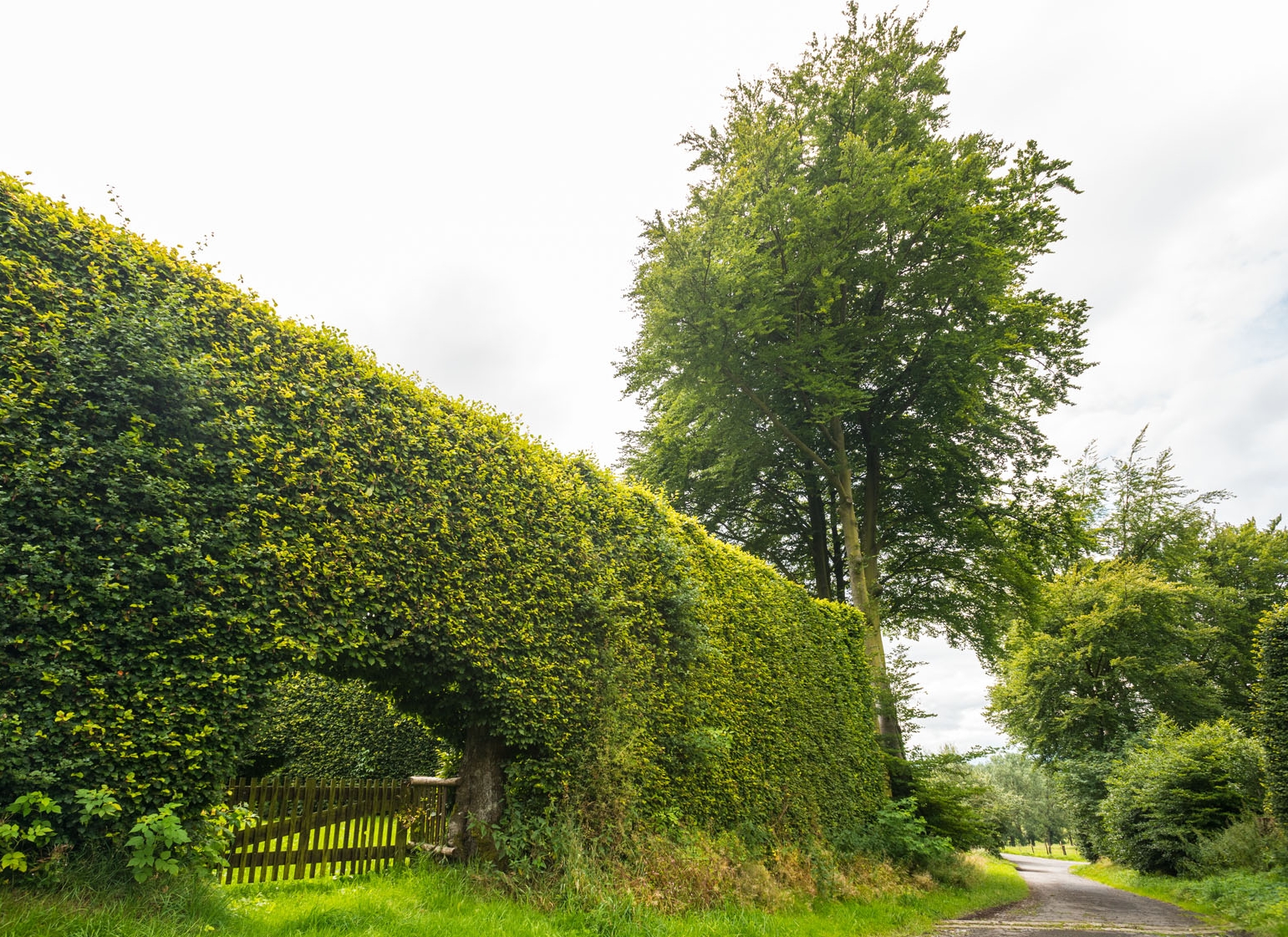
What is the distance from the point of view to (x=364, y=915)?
16.1 feet

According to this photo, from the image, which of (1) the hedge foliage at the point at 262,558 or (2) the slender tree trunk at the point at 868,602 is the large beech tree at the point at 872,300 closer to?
(2) the slender tree trunk at the point at 868,602

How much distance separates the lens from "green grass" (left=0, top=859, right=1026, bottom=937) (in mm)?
3438

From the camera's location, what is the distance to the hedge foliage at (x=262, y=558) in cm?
375

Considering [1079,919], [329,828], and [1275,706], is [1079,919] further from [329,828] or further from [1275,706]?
[329,828]

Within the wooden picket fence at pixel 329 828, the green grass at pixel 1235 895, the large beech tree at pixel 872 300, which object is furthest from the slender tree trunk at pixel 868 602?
the wooden picket fence at pixel 329 828

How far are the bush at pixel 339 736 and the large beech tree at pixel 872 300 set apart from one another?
8937mm

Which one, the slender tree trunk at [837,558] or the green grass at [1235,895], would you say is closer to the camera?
the green grass at [1235,895]

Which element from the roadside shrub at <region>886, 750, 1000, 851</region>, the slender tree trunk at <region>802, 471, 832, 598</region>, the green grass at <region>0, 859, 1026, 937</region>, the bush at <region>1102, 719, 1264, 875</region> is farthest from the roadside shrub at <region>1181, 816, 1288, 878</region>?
the green grass at <region>0, 859, 1026, 937</region>

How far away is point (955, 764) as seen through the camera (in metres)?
13.6

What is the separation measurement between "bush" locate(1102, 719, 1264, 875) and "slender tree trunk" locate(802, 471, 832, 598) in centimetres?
1043

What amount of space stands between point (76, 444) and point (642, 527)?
5761 mm

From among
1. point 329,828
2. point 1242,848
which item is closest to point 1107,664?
point 1242,848

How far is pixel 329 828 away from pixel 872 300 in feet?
47.3

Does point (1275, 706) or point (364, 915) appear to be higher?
point (1275, 706)
